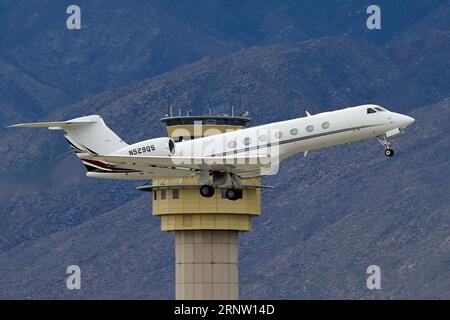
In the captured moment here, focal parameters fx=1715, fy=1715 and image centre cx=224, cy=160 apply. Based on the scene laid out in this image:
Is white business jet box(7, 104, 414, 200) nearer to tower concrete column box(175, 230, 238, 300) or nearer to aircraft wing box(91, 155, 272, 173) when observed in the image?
aircraft wing box(91, 155, 272, 173)

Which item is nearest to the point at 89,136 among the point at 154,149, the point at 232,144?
the point at 154,149

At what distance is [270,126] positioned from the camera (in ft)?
210

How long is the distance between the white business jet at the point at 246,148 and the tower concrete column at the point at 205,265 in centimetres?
968

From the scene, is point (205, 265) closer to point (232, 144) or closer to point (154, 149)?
point (154, 149)

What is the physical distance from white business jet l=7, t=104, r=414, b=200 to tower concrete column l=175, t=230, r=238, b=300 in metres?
9.68

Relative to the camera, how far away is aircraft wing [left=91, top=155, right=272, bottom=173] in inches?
2480

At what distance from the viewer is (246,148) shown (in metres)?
64.6

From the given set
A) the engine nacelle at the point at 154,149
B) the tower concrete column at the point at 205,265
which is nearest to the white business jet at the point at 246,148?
the engine nacelle at the point at 154,149

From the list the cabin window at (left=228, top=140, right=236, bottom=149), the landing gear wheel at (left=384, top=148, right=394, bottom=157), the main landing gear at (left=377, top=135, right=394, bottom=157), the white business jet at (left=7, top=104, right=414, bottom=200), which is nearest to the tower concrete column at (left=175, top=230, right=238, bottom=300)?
the white business jet at (left=7, top=104, right=414, bottom=200)

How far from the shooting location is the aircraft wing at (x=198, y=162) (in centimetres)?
6300
